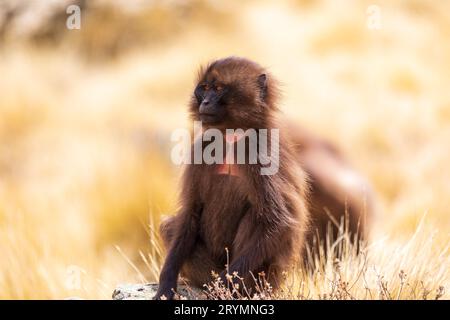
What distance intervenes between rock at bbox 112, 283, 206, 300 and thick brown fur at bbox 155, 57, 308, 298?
0.33 ft

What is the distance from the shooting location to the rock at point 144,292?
5.34 metres

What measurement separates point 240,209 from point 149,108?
399 inches

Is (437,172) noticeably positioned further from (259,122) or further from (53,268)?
(259,122)

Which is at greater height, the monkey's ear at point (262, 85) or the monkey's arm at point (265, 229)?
the monkey's ear at point (262, 85)

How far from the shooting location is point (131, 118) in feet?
48.9

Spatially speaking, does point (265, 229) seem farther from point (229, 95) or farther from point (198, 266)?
point (229, 95)

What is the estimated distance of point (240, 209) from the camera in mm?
5504

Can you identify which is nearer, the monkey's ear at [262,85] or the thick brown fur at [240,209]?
the thick brown fur at [240,209]

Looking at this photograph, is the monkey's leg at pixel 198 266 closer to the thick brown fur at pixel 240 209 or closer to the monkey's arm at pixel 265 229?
the thick brown fur at pixel 240 209

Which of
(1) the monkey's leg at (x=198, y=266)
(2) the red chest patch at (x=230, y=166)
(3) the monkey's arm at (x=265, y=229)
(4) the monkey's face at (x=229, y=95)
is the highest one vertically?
(4) the monkey's face at (x=229, y=95)

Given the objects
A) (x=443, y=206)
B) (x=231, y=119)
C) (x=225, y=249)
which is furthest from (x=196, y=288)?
(x=443, y=206)

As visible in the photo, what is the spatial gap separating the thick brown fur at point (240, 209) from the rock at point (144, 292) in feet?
0.33

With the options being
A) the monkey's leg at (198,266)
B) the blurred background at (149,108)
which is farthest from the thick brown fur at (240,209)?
the blurred background at (149,108)

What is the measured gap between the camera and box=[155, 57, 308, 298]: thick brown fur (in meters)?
5.33
